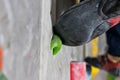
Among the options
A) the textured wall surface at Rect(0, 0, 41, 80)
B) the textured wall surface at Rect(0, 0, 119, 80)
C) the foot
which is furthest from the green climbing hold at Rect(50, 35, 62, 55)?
the foot

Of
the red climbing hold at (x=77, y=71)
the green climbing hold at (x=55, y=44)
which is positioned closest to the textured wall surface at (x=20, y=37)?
the green climbing hold at (x=55, y=44)

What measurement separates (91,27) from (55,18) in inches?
5.3

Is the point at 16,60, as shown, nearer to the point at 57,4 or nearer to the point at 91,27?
the point at 91,27

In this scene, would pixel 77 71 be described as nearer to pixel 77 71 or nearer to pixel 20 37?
pixel 77 71

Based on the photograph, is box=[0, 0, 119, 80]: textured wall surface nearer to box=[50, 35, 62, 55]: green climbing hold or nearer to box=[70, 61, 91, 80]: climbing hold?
box=[50, 35, 62, 55]: green climbing hold

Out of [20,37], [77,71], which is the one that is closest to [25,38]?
[20,37]

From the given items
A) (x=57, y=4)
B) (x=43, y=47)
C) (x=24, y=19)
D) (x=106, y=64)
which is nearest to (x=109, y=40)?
(x=106, y=64)

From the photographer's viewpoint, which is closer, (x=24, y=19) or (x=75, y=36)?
(x=24, y=19)

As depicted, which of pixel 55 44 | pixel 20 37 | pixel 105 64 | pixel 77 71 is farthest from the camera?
pixel 105 64

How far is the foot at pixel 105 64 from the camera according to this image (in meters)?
1.43

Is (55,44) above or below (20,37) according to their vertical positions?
below

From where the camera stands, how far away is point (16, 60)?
62cm

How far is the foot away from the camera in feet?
4.71

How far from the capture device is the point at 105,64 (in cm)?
146
